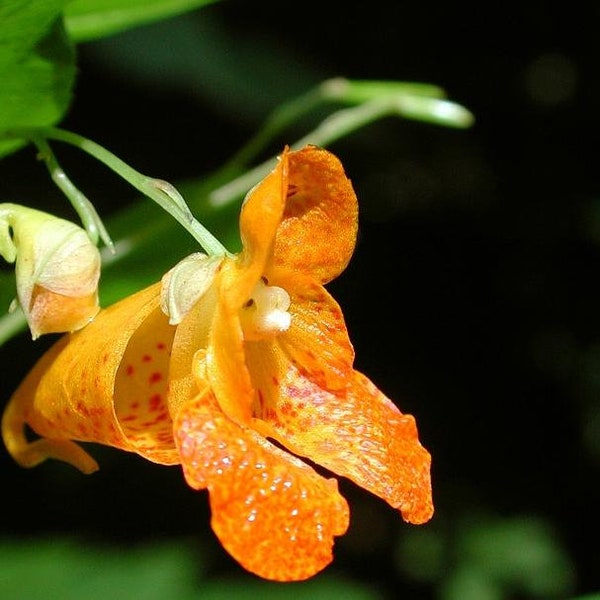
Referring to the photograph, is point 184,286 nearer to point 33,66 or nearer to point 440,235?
point 33,66

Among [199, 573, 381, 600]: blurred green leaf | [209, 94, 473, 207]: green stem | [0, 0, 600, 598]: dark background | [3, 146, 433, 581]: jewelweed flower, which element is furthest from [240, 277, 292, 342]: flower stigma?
[0, 0, 600, 598]: dark background

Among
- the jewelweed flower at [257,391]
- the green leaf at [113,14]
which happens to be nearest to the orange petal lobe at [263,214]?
the jewelweed flower at [257,391]

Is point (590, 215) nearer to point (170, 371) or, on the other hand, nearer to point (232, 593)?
point (232, 593)

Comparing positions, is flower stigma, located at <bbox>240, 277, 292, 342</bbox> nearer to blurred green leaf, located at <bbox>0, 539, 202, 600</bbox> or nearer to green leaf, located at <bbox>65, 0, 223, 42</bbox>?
green leaf, located at <bbox>65, 0, 223, 42</bbox>

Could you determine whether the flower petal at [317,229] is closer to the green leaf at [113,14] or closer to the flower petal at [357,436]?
the flower petal at [357,436]

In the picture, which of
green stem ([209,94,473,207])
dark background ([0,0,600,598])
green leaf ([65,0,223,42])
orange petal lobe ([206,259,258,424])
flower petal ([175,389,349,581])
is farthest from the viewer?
dark background ([0,0,600,598])

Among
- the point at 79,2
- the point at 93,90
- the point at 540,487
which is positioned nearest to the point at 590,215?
the point at 540,487

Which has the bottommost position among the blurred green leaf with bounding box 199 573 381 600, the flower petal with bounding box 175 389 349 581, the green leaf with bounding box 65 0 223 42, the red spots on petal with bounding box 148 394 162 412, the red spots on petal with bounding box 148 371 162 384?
the blurred green leaf with bounding box 199 573 381 600
